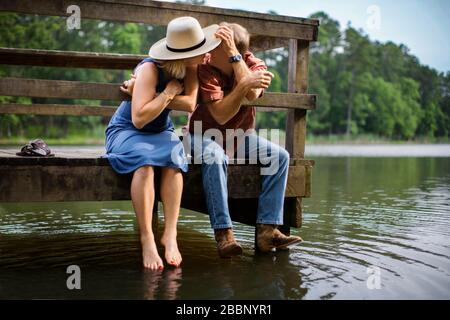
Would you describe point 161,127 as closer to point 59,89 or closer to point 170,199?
point 170,199

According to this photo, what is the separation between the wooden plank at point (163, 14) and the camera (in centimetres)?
411

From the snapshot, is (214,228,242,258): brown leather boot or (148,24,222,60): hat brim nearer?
(148,24,222,60): hat brim

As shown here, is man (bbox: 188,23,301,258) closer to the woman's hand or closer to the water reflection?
the woman's hand

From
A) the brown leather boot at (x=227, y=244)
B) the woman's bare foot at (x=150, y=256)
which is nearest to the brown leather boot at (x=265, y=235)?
the brown leather boot at (x=227, y=244)

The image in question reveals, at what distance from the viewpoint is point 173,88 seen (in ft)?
13.0

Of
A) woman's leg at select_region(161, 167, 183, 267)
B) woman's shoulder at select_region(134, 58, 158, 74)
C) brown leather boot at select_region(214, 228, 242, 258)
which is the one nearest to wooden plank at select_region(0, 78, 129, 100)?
woman's shoulder at select_region(134, 58, 158, 74)

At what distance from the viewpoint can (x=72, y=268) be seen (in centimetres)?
420

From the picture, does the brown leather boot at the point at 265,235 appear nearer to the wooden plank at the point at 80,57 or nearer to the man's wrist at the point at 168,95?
the man's wrist at the point at 168,95

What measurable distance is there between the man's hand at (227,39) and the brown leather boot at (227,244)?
1.21m

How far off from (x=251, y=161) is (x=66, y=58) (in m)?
2.27

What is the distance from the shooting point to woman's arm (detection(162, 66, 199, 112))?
400 centimetres

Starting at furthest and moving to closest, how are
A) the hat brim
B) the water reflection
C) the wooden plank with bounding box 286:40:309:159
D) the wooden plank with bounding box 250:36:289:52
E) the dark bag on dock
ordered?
the wooden plank with bounding box 250:36:289:52 → the wooden plank with bounding box 286:40:309:159 → the dark bag on dock → the hat brim → the water reflection

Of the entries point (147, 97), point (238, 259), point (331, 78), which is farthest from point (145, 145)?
point (331, 78)
